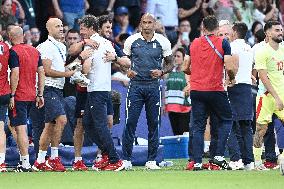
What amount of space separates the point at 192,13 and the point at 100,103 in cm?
991

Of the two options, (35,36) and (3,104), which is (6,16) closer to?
(35,36)

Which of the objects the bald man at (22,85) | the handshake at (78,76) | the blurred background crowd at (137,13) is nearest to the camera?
the bald man at (22,85)

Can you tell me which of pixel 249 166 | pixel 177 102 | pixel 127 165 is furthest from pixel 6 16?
pixel 249 166

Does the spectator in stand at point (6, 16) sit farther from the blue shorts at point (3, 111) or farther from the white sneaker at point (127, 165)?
the white sneaker at point (127, 165)

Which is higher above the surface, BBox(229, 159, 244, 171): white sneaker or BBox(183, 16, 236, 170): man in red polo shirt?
BBox(183, 16, 236, 170): man in red polo shirt

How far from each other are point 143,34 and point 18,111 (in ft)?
8.08

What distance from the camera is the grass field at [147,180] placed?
14805 millimetres

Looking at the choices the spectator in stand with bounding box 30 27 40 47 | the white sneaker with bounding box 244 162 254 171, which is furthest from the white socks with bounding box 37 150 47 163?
the spectator in stand with bounding box 30 27 40 47

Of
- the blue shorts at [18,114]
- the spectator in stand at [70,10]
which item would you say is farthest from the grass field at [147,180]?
the spectator in stand at [70,10]

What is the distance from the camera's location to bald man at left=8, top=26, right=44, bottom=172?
59.5 ft

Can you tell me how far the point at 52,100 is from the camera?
1872cm

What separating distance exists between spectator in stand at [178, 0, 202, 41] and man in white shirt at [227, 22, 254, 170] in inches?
342

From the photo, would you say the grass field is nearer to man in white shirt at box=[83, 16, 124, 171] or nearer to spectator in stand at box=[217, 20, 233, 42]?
man in white shirt at box=[83, 16, 124, 171]

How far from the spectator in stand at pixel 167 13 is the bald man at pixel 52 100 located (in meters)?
8.22
